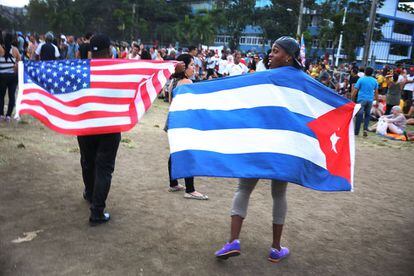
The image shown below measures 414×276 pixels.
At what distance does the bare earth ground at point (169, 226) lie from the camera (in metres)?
3.38

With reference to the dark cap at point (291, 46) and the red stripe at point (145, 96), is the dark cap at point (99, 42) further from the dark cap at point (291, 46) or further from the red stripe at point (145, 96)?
the dark cap at point (291, 46)

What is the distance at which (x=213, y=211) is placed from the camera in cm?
468

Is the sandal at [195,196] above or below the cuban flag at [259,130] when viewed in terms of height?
below

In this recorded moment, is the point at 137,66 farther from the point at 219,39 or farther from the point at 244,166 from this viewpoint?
the point at 219,39

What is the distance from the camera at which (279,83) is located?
3209 mm

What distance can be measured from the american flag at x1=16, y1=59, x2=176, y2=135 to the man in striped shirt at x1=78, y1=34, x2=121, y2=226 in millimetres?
176

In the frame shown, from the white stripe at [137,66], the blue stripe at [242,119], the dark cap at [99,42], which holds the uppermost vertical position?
the dark cap at [99,42]

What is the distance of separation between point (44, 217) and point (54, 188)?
0.92 meters

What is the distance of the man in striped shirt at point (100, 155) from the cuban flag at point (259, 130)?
1.02 m

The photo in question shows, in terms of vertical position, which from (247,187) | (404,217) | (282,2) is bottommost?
(404,217)

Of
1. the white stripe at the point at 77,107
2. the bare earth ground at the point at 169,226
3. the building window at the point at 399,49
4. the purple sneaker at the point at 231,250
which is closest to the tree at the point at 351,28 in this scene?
the building window at the point at 399,49

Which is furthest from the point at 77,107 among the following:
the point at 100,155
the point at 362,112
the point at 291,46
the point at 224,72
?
the point at 224,72

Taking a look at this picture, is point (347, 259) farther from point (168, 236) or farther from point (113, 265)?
point (113, 265)

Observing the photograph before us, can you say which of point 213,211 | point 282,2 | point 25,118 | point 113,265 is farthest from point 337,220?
point 282,2
